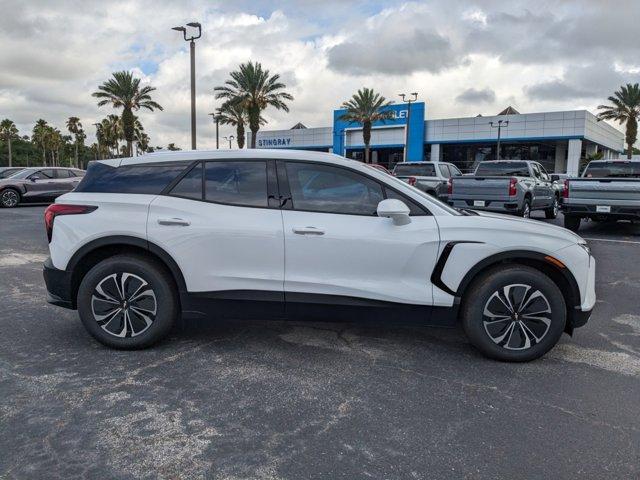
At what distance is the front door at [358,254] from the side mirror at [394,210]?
0.23 feet

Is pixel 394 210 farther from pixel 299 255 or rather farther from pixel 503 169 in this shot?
pixel 503 169

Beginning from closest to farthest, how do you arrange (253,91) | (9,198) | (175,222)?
(175,222)
(9,198)
(253,91)

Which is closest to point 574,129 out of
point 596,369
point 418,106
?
point 418,106

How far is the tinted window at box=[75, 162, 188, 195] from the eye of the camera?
13.7 feet

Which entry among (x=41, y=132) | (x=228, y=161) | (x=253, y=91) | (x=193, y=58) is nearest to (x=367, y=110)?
(x=253, y=91)

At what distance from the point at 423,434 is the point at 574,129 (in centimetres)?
5024

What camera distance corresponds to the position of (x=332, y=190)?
4023 millimetres

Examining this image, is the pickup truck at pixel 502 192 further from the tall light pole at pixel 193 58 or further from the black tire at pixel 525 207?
the tall light pole at pixel 193 58

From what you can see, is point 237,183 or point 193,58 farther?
point 193,58

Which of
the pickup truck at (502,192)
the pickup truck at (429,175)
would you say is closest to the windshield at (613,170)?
the pickup truck at (502,192)

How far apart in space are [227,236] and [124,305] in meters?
1.01

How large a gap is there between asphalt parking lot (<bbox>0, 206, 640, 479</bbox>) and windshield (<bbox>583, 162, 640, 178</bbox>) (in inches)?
380

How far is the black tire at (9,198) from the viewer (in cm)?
1842

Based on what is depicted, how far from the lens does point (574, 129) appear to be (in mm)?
46562
